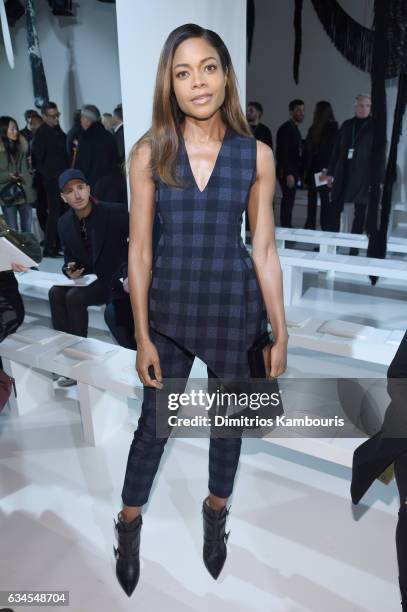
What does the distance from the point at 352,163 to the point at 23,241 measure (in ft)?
9.89

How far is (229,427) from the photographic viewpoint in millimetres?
1280

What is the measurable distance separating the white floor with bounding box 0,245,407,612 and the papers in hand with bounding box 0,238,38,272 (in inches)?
27.3

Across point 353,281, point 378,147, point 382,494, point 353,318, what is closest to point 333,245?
point 353,281

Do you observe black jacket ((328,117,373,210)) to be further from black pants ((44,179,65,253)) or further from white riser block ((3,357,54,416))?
white riser block ((3,357,54,416))

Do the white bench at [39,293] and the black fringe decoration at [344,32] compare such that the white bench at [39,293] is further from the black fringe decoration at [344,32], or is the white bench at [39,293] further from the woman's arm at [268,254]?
the black fringe decoration at [344,32]

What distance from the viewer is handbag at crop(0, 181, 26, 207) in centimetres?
451

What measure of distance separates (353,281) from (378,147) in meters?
1.57

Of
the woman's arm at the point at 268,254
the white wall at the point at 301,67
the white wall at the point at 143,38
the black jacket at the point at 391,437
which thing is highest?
the white wall at the point at 301,67

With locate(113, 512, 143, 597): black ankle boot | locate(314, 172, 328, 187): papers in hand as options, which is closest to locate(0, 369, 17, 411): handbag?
locate(113, 512, 143, 597): black ankle boot

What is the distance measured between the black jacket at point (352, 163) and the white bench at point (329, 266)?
1.00 meters

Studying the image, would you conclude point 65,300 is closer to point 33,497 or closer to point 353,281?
point 33,497

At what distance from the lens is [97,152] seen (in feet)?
13.6

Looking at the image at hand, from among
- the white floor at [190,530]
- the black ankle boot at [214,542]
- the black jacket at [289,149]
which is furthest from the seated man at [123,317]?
the black jacket at [289,149]

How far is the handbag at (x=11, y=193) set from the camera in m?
4.51
